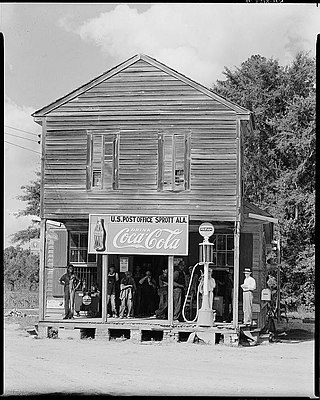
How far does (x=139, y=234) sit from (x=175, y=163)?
1729 millimetres

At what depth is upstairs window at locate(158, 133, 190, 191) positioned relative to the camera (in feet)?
60.7

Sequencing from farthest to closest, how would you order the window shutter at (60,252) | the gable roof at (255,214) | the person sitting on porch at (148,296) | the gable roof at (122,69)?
the window shutter at (60,252)
the person sitting on porch at (148,296)
the gable roof at (255,214)
the gable roof at (122,69)

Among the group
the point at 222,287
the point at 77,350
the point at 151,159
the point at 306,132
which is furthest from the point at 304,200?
the point at 77,350

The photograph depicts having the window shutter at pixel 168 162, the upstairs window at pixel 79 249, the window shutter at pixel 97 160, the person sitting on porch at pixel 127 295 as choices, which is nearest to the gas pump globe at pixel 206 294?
the window shutter at pixel 168 162

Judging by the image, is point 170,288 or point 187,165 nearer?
point 170,288

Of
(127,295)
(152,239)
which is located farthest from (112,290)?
(152,239)

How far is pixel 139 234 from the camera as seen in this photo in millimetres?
18328

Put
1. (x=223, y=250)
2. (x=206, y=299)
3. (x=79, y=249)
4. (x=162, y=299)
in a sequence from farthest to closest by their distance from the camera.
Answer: (x=79, y=249), (x=223, y=250), (x=162, y=299), (x=206, y=299)

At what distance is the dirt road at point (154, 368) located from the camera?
46.8ft

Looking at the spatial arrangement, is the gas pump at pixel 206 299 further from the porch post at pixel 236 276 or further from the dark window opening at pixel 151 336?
the dark window opening at pixel 151 336

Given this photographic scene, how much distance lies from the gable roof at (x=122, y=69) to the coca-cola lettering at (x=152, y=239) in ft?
9.69

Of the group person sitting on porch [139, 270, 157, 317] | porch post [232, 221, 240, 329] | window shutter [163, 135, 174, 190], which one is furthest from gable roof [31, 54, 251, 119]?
person sitting on porch [139, 270, 157, 317]

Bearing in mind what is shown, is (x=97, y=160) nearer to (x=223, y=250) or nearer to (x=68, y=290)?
(x=68, y=290)

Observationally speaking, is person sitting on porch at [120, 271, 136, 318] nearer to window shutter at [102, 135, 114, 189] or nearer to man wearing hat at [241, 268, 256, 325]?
window shutter at [102, 135, 114, 189]
